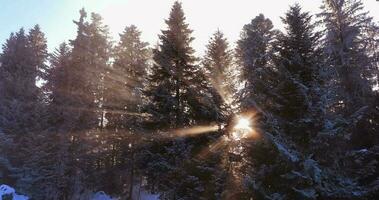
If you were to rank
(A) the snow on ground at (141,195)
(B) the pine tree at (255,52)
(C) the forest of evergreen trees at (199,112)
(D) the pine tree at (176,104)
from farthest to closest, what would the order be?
(A) the snow on ground at (141,195), (D) the pine tree at (176,104), (B) the pine tree at (255,52), (C) the forest of evergreen trees at (199,112)

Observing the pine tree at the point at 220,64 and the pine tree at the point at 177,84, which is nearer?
the pine tree at the point at 177,84

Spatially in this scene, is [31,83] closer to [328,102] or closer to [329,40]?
[329,40]

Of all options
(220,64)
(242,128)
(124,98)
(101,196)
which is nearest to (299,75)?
(242,128)

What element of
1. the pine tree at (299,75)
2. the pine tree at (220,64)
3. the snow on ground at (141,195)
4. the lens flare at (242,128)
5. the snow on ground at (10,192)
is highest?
the pine tree at (220,64)

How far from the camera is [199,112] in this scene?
23.4m

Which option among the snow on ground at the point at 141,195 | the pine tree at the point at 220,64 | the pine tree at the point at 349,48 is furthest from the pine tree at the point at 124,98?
the pine tree at the point at 349,48

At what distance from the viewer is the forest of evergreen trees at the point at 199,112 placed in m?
14.3

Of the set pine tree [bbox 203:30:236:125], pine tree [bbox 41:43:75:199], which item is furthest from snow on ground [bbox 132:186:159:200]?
pine tree [bbox 203:30:236:125]

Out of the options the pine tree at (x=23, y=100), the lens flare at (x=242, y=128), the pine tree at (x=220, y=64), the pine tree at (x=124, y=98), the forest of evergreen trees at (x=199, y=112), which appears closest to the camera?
the forest of evergreen trees at (x=199, y=112)

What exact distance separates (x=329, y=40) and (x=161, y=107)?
1164cm

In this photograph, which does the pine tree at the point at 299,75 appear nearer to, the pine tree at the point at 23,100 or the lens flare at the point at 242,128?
the lens flare at the point at 242,128

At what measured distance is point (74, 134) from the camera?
3186cm

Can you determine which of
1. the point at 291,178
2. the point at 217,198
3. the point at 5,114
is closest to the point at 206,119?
the point at 217,198

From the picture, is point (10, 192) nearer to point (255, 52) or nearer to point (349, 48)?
point (255, 52)
